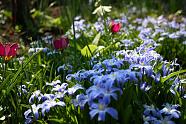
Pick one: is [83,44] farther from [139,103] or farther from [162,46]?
[139,103]

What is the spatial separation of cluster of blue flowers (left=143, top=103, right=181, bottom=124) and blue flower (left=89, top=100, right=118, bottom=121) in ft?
0.82

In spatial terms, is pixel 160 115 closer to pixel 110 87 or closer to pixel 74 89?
pixel 110 87

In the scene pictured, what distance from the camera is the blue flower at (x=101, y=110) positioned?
6.14 feet

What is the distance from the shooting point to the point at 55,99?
225 cm

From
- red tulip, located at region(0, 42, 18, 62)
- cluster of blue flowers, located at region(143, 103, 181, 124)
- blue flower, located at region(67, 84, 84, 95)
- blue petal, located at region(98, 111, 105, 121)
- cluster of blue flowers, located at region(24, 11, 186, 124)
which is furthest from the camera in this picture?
red tulip, located at region(0, 42, 18, 62)

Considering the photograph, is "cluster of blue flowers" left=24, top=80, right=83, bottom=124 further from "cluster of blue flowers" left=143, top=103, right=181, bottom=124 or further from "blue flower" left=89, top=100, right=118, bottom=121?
"cluster of blue flowers" left=143, top=103, right=181, bottom=124

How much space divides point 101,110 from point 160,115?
0.41m

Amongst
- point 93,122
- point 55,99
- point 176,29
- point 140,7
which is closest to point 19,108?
point 55,99

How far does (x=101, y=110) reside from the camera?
1.91 m

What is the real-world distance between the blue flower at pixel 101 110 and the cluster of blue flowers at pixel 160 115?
249mm

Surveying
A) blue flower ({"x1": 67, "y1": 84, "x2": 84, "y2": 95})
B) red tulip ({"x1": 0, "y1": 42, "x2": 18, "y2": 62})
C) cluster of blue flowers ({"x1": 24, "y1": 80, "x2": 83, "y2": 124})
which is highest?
red tulip ({"x1": 0, "y1": 42, "x2": 18, "y2": 62})

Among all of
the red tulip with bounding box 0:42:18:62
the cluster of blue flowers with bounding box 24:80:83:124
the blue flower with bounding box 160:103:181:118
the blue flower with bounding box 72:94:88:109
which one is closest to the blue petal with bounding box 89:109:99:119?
the blue flower with bounding box 72:94:88:109

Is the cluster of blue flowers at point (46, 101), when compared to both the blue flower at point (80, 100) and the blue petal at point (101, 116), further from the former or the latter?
the blue petal at point (101, 116)

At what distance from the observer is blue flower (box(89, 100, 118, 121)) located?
187 cm
